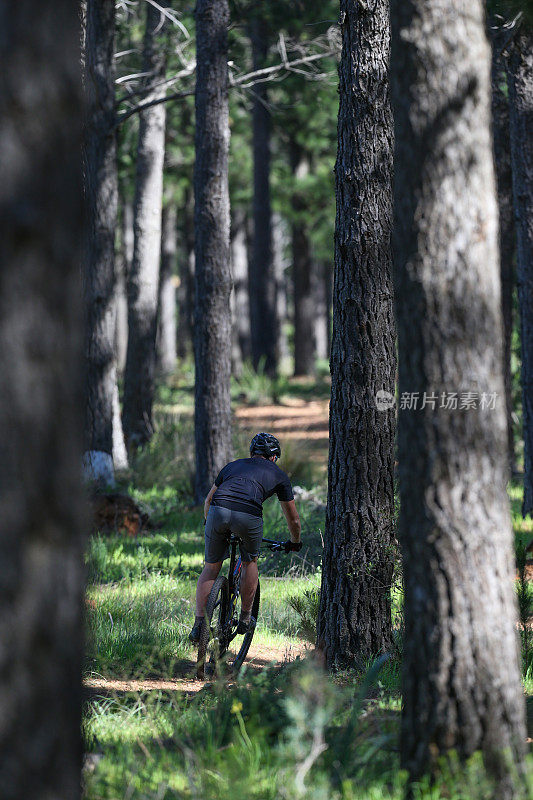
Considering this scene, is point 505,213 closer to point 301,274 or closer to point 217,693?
point 217,693

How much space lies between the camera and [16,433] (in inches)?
110

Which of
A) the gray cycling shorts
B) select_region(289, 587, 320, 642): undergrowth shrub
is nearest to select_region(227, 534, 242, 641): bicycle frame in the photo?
the gray cycling shorts

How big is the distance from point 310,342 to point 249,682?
936 inches

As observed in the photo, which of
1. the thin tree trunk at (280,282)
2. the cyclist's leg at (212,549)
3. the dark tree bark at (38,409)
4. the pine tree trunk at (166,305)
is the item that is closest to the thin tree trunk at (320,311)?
the thin tree trunk at (280,282)

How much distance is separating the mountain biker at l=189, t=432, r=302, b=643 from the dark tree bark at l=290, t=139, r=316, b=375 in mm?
20702

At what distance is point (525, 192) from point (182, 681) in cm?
780

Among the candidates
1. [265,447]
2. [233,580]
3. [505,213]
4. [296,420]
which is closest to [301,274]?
[296,420]

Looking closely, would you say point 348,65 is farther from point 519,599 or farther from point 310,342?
point 310,342

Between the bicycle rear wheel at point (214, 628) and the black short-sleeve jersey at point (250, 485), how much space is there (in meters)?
0.59

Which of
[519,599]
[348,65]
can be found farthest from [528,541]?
[348,65]

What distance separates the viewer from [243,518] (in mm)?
6230

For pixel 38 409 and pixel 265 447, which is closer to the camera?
pixel 38 409

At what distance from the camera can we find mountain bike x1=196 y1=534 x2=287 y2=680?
20.3ft

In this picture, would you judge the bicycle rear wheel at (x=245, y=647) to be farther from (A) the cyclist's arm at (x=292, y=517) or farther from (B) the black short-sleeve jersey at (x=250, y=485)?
(B) the black short-sleeve jersey at (x=250, y=485)
